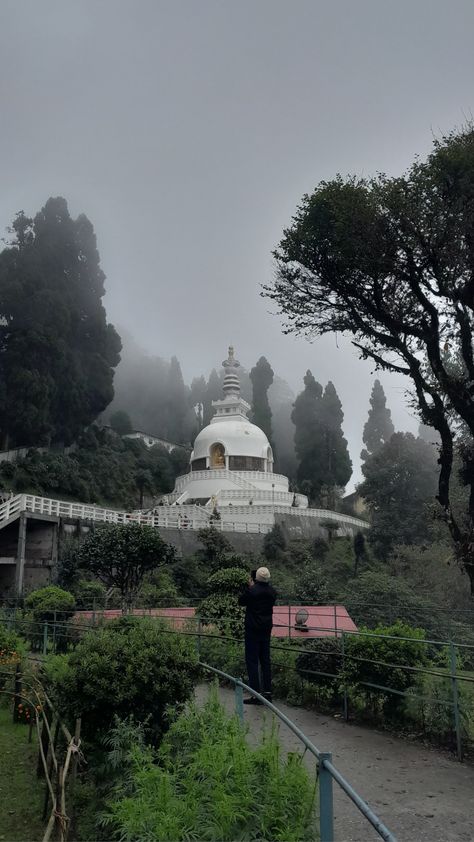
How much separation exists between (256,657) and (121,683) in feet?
7.16

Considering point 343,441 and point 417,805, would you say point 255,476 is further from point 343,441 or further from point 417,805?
point 417,805

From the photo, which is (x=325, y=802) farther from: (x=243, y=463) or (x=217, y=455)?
(x=217, y=455)

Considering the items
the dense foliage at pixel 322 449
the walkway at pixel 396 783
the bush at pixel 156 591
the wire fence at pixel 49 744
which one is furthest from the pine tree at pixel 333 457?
the walkway at pixel 396 783

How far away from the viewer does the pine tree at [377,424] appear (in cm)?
6788

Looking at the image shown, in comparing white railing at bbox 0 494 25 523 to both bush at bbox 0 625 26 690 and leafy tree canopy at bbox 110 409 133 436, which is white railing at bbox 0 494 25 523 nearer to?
bush at bbox 0 625 26 690

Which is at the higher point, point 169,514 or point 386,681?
point 169,514

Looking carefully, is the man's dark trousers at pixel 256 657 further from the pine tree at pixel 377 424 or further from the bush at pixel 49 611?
the pine tree at pixel 377 424

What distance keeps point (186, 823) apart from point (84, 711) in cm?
209

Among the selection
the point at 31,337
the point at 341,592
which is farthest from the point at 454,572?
the point at 31,337

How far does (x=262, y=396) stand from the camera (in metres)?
60.8

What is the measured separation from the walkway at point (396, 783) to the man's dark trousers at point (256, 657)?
28 centimetres

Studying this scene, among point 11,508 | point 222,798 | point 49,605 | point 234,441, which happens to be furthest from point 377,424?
point 222,798

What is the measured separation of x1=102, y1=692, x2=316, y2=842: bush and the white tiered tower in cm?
3179

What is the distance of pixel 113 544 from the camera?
64.9ft
